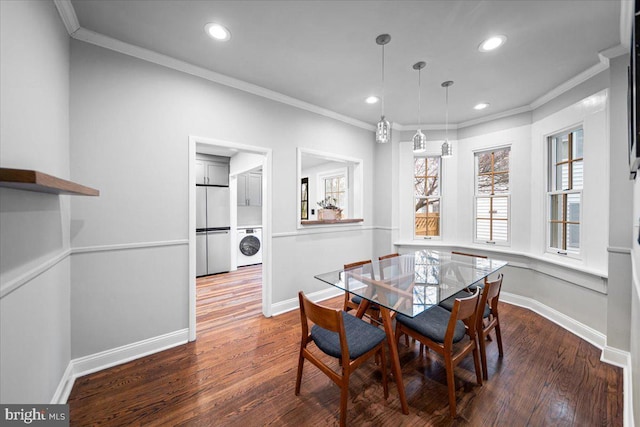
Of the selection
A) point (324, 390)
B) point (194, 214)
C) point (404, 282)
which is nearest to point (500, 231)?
point (404, 282)

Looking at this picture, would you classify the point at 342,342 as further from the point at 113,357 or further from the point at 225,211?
the point at 225,211

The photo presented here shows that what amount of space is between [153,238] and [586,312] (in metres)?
4.33

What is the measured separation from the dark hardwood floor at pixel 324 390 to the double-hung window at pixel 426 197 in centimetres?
189

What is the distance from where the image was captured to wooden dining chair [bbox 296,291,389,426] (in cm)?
142

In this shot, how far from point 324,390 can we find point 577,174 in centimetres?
349

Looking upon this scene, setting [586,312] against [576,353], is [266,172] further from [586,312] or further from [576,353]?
[586,312]

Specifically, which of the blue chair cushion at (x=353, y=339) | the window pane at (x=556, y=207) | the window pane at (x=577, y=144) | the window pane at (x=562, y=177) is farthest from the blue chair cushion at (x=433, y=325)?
the window pane at (x=577, y=144)

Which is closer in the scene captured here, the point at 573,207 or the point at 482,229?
the point at 573,207

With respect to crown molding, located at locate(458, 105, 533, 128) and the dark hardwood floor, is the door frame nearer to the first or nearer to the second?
the dark hardwood floor

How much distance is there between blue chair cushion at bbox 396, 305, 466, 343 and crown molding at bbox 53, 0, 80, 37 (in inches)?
122

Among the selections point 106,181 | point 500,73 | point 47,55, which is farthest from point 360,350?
point 500,73

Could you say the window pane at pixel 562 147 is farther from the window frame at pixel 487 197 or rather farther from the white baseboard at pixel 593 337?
the white baseboard at pixel 593 337

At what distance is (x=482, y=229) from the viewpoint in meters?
3.75

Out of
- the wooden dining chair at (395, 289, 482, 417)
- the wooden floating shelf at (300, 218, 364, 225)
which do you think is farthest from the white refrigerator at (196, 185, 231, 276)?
the wooden dining chair at (395, 289, 482, 417)
